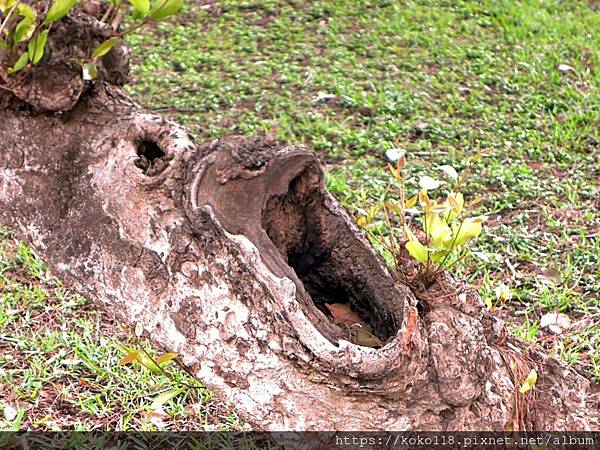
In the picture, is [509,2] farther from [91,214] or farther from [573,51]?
[91,214]

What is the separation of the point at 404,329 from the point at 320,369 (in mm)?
211

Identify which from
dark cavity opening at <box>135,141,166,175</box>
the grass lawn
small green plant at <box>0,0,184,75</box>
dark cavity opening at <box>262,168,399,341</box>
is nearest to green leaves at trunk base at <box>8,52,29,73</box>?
small green plant at <box>0,0,184,75</box>

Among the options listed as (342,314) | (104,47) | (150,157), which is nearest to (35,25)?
(104,47)

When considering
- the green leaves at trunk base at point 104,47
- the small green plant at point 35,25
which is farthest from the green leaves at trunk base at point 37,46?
the green leaves at trunk base at point 104,47

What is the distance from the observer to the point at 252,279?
1.88m

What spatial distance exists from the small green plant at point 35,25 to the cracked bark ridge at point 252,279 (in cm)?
17

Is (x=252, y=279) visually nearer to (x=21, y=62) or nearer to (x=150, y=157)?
(x=150, y=157)

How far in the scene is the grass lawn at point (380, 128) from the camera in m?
3.13

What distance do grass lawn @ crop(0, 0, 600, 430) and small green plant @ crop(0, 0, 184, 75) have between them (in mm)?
840

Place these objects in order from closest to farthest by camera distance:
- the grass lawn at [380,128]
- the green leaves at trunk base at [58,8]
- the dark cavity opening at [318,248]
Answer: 1. the green leaves at trunk base at [58,8]
2. the dark cavity opening at [318,248]
3. the grass lawn at [380,128]

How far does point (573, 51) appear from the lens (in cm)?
609

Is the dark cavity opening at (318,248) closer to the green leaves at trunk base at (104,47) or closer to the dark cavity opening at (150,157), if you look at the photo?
the dark cavity opening at (150,157)

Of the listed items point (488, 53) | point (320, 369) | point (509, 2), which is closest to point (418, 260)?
point (320, 369)

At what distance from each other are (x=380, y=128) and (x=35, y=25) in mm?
3128
